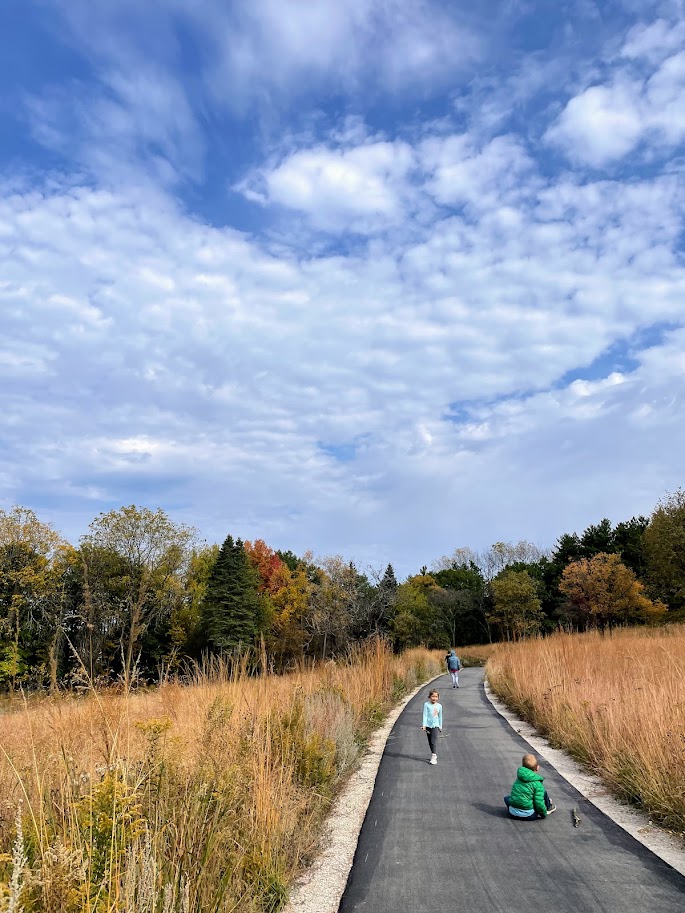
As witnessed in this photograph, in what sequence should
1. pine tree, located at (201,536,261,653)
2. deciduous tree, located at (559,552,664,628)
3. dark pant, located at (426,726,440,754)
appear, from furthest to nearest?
deciduous tree, located at (559,552,664,628) → pine tree, located at (201,536,261,653) → dark pant, located at (426,726,440,754)

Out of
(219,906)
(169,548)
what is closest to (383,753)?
(219,906)

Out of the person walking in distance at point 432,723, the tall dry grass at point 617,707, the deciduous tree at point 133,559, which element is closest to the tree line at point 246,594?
the deciduous tree at point 133,559

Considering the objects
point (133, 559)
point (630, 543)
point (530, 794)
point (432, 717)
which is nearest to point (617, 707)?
point (432, 717)

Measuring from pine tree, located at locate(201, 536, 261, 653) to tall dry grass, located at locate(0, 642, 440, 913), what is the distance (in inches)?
1430

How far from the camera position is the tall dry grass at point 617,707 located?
259 inches

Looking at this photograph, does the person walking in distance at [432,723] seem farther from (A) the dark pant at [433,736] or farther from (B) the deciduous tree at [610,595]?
(B) the deciduous tree at [610,595]

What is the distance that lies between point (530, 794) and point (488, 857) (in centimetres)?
133

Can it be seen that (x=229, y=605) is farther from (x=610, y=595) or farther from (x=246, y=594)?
(x=610, y=595)

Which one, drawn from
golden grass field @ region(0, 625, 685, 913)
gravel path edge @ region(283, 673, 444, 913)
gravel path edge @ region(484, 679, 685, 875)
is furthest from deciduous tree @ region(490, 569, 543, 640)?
gravel path edge @ region(283, 673, 444, 913)

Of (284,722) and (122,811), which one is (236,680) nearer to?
(284,722)

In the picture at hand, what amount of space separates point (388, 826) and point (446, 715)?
355 inches

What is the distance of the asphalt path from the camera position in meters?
4.36

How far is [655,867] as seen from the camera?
16.2 ft

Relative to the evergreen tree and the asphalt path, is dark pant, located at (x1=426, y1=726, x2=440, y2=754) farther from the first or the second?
the evergreen tree
